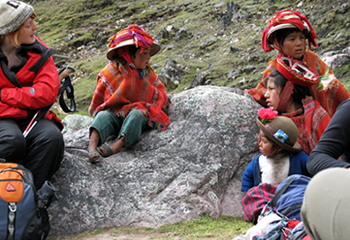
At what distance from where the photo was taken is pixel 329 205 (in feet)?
5.21

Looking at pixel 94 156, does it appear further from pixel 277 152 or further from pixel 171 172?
pixel 277 152

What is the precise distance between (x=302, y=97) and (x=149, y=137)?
6.18 ft

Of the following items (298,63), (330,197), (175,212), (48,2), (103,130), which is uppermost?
(330,197)

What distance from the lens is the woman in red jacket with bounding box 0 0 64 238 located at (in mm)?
3801

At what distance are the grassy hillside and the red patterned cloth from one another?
4.41 m

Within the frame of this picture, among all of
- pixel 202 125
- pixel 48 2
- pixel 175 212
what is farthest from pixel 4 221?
pixel 48 2

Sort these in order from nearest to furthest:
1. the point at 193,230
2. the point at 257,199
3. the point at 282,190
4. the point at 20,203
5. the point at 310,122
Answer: the point at 282,190 < the point at 20,203 < the point at 257,199 < the point at 193,230 < the point at 310,122

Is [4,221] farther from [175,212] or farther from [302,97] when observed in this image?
[302,97]

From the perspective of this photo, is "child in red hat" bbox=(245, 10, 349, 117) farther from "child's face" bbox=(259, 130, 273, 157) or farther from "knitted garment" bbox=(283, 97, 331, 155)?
"child's face" bbox=(259, 130, 273, 157)

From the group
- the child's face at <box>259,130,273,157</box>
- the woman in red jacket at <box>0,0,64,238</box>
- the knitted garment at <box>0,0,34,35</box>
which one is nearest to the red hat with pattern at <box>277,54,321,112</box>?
the child's face at <box>259,130,273,157</box>

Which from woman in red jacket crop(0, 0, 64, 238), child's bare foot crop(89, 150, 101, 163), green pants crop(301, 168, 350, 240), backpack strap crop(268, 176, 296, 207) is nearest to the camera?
green pants crop(301, 168, 350, 240)

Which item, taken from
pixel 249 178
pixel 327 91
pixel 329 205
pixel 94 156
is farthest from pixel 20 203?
pixel 327 91

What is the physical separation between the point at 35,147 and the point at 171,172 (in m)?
1.47

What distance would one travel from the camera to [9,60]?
4023 millimetres
